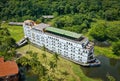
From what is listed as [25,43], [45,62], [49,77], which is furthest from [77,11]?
[49,77]

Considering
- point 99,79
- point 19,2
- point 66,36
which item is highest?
point 19,2

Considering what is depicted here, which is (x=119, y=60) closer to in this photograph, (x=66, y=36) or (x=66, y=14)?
(x=66, y=36)

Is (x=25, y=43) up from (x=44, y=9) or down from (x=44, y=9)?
down

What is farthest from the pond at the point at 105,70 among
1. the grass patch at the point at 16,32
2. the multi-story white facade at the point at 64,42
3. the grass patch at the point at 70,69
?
the grass patch at the point at 16,32

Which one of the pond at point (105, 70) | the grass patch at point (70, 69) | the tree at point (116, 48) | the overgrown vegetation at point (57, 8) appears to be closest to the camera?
the grass patch at point (70, 69)

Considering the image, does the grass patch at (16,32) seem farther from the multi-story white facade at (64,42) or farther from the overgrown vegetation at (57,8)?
the overgrown vegetation at (57,8)

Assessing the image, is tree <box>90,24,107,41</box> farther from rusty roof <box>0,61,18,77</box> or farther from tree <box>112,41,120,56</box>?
rusty roof <box>0,61,18,77</box>
